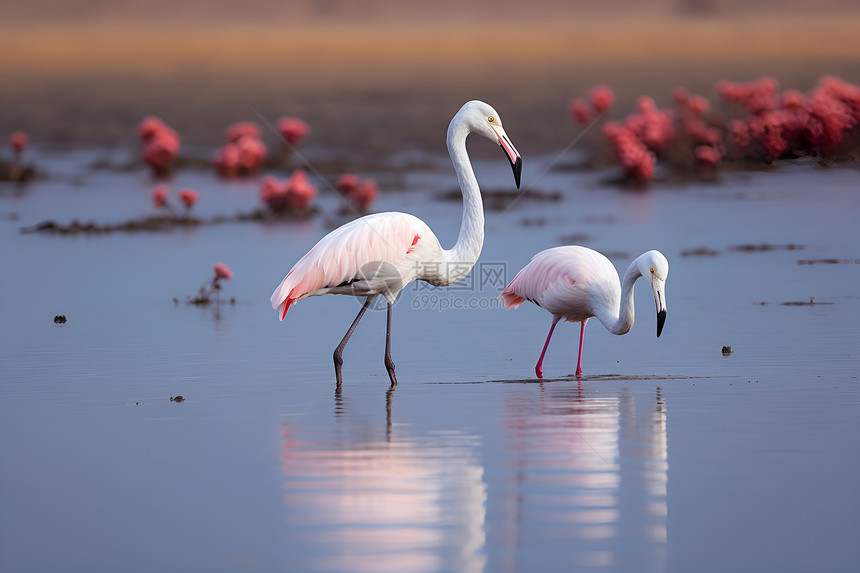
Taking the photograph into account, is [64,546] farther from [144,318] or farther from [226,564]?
[144,318]

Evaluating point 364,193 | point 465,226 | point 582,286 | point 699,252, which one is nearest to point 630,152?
point 364,193

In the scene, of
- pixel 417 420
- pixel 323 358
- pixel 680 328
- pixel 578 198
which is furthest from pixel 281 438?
pixel 578 198

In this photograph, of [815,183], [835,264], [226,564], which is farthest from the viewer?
[815,183]

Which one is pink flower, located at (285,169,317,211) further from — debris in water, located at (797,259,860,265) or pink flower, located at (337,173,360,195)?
debris in water, located at (797,259,860,265)

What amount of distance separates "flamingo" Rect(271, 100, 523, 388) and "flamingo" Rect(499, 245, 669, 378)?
0.85 m

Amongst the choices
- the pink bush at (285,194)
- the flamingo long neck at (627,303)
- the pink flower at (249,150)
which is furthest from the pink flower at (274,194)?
the flamingo long neck at (627,303)

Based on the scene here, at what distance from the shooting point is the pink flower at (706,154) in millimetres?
24453

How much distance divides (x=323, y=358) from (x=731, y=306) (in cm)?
380

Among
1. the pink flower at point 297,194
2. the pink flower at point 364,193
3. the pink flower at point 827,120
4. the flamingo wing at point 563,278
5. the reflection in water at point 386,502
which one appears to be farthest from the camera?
the pink flower at point 827,120

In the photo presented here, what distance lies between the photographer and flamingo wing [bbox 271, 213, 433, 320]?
8617 mm

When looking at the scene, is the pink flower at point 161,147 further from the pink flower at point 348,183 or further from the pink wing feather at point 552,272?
the pink wing feather at point 552,272

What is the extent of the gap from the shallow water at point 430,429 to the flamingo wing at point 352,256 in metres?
0.54

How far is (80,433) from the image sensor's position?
265 inches

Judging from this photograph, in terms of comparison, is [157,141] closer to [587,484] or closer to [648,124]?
[648,124]
